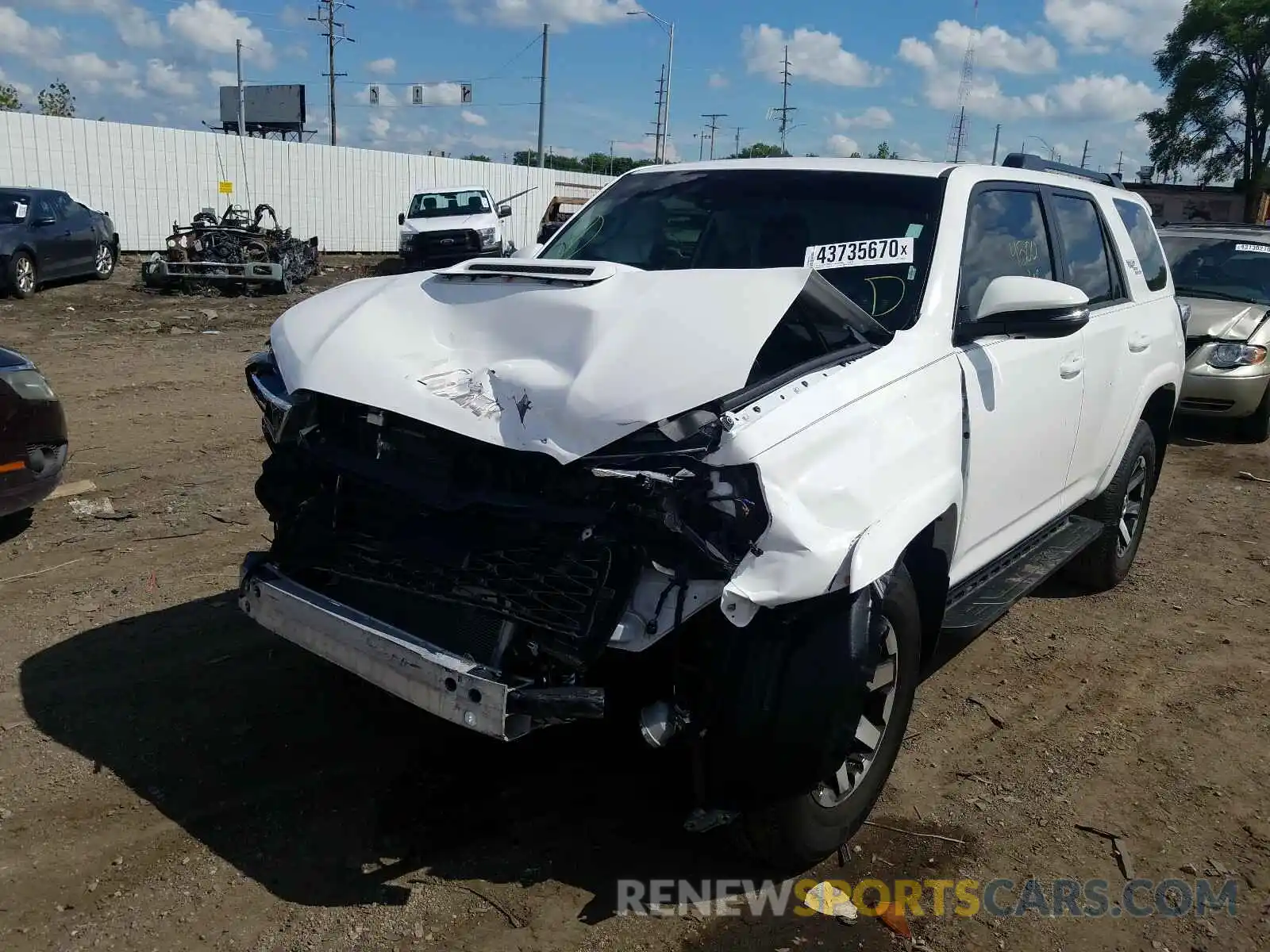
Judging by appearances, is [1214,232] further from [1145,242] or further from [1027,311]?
[1027,311]

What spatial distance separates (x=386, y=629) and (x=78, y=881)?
1077 mm

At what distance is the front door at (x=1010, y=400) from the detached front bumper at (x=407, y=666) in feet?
5.14

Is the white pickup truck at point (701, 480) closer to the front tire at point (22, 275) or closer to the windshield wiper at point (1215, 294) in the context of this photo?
the windshield wiper at point (1215, 294)

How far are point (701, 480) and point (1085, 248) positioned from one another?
3.11 m

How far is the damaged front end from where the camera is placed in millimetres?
2576

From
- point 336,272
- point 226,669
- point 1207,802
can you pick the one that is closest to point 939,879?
point 1207,802

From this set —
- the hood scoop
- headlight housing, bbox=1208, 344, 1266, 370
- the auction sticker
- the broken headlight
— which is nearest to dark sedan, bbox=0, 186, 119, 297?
the broken headlight

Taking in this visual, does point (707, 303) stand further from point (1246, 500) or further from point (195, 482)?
point (1246, 500)

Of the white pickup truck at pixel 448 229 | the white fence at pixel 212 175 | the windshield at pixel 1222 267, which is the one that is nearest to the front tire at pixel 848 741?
the windshield at pixel 1222 267

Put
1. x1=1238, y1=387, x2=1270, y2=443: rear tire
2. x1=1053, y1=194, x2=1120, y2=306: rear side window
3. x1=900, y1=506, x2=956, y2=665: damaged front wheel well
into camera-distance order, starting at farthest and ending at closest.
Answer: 1. x1=1238, y1=387, x2=1270, y2=443: rear tire
2. x1=1053, y1=194, x2=1120, y2=306: rear side window
3. x1=900, y1=506, x2=956, y2=665: damaged front wheel well

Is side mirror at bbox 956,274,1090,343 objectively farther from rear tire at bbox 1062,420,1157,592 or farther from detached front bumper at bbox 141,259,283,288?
detached front bumper at bbox 141,259,283,288

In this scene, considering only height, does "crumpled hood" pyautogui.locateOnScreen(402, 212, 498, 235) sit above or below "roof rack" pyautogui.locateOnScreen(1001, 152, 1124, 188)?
below

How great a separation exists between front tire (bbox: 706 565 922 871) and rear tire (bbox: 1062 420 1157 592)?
242 cm

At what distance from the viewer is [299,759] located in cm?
348
